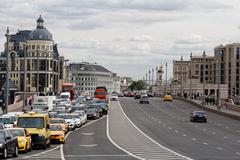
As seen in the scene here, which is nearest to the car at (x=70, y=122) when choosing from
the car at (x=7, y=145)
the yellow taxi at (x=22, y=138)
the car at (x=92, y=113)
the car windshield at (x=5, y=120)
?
the car windshield at (x=5, y=120)

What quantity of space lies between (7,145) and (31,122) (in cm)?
850

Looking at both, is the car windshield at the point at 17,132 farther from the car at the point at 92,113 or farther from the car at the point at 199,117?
the car at the point at 92,113

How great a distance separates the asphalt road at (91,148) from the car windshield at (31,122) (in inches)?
74.6

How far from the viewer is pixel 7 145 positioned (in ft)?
98.9

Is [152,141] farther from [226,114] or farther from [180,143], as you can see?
[226,114]

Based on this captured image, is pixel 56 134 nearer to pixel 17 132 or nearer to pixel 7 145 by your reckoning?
pixel 17 132

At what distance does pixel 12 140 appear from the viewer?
31.2 meters

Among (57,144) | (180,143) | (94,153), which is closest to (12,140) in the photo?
(94,153)

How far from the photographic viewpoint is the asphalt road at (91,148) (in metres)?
32.5

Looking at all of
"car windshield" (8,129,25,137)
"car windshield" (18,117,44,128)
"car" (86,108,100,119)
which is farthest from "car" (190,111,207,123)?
"car windshield" (8,129,25,137)

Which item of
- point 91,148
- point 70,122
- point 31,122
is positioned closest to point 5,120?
point 70,122

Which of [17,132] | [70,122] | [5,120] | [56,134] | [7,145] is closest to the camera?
[7,145]

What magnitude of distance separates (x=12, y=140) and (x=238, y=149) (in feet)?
43.8

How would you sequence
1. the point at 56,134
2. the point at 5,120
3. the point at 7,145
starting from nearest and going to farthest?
the point at 7,145 < the point at 56,134 < the point at 5,120
